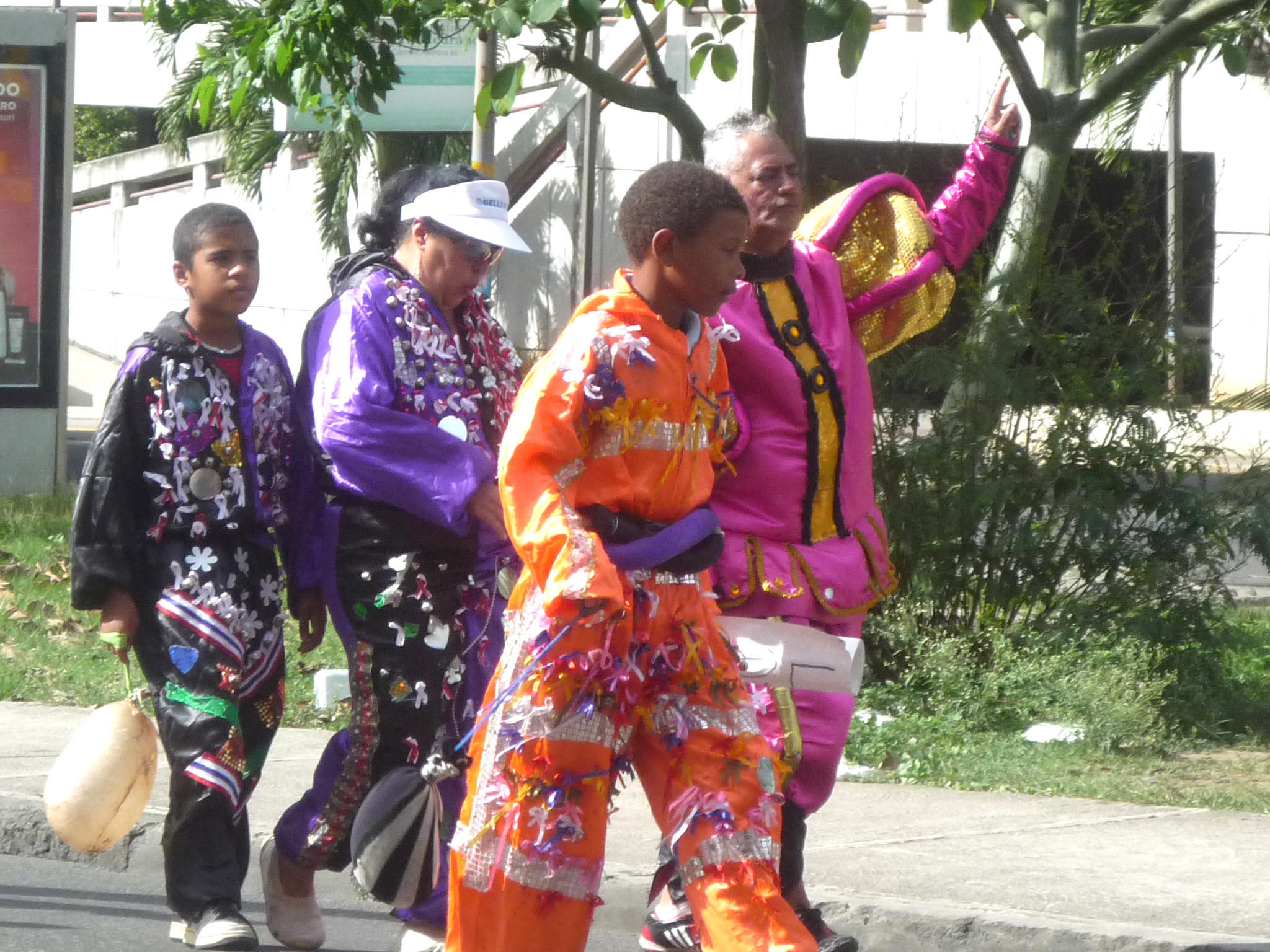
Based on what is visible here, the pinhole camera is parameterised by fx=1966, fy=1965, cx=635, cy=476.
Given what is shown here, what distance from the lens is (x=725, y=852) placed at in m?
3.37

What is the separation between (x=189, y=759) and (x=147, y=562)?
18.0 inches

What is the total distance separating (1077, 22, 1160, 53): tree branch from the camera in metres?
7.43

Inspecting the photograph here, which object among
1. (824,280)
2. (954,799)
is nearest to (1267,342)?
A: (954,799)

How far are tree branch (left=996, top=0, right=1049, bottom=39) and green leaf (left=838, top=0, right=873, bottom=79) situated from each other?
2.16m

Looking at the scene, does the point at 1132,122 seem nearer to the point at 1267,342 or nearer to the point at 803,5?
the point at 1267,342

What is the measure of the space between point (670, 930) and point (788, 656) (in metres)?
0.71

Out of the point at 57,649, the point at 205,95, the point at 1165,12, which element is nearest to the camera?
the point at 205,95

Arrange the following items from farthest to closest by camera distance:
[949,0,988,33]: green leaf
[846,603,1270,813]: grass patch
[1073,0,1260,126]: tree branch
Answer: [1073,0,1260,126]: tree branch → [846,603,1270,813]: grass patch → [949,0,988,33]: green leaf

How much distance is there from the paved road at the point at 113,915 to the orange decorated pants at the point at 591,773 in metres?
1.41

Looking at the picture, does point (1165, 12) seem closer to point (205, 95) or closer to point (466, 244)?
point (205, 95)

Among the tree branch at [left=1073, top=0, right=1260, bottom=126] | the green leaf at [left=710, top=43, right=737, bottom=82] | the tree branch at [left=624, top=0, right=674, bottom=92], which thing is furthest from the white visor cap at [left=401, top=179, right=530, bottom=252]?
the tree branch at [left=1073, top=0, right=1260, bottom=126]

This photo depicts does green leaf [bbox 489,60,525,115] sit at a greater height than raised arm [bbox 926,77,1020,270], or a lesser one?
greater

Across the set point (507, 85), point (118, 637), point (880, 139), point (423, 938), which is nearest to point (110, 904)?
point (118, 637)

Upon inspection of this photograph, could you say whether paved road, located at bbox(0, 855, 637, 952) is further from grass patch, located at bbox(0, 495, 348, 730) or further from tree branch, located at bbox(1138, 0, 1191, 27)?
tree branch, located at bbox(1138, 0, 1191, 27)
